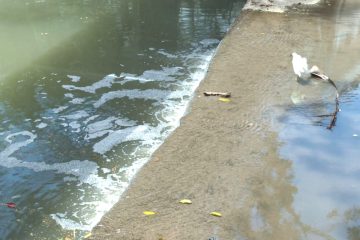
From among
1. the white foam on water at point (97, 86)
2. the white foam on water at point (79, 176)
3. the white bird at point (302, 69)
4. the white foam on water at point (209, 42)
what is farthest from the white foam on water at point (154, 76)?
the white foam on water at point (79, 176)

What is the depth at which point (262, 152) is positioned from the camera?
5.20 metres

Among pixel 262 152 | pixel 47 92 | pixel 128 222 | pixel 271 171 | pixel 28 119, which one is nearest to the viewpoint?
pixel 128 222

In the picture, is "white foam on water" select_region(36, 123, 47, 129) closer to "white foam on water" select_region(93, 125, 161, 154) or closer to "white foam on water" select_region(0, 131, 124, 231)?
"white foam on water" select_region(0, 131, 124, 231)

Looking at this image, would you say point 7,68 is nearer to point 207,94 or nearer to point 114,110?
point 114,110

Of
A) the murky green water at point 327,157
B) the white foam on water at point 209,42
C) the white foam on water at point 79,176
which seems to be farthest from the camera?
the white foam on water at point 209,42

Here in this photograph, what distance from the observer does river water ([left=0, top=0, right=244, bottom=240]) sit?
475cm

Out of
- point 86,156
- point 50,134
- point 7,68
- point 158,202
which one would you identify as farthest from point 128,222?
point 7,68

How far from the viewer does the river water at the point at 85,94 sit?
15.6ft

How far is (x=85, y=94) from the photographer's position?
23.2ft

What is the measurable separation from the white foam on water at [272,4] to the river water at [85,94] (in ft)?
1.62

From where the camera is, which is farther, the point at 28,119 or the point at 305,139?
the point at 28,119

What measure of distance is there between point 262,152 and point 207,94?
1693 mm

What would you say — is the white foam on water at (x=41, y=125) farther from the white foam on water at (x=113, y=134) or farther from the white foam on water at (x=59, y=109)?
the white foam on water at (x=59, y=109)

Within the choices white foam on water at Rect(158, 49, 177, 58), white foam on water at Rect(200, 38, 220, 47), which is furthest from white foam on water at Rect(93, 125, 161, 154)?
white foam on water at Rect(200, 38, 220, 47)
